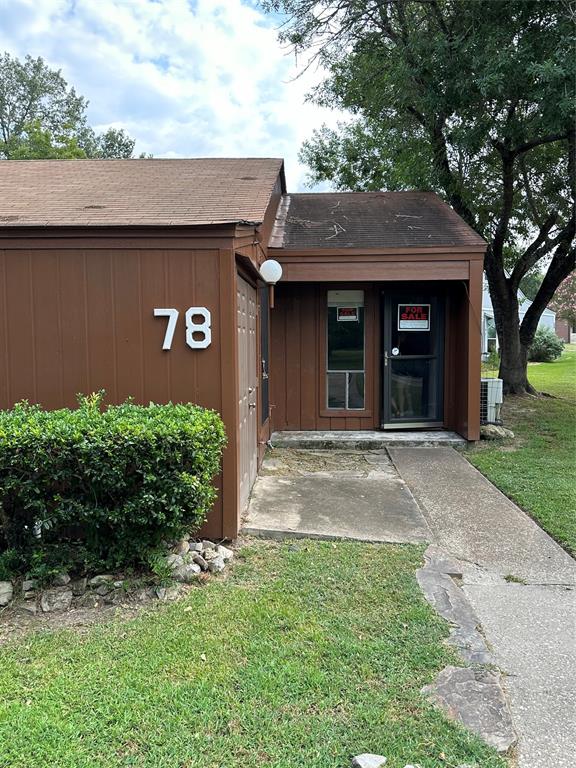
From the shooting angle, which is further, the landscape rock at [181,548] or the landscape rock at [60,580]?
the landscape rock at [181,548]

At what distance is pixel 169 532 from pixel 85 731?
134cm

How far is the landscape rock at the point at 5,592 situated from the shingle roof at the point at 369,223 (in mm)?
5251

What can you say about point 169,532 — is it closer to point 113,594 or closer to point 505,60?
point 113,594

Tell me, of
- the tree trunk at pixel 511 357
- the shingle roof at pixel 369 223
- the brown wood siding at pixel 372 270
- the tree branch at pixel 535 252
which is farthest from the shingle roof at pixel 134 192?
the tree branch at pixel 535 252

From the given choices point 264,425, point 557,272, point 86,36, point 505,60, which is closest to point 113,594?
point 264,425

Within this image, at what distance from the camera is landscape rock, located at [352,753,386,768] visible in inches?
77.5

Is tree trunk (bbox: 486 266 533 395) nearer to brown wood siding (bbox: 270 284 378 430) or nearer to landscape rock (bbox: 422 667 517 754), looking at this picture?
brown wood siding (bbox: 270 284 378 430)

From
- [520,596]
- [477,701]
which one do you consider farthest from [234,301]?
[477,701]

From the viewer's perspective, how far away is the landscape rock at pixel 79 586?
335 centimetres

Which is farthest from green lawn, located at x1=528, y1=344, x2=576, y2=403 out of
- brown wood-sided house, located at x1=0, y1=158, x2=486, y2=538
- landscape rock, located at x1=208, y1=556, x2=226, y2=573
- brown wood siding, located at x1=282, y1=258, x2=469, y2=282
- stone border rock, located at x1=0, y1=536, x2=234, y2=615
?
stone border rock, located at x1=0, y1=536, x2=234, y2=615

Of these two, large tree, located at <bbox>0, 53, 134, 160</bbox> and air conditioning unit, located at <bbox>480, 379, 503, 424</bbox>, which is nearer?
air conditioning unit, located at <bbox>480, 379, 503, 424</bbox>

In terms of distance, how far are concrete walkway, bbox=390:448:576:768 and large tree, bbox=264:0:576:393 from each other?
4938 mm

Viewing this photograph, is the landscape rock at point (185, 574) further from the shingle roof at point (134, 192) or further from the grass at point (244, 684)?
the shingle roof at point (134, 192)

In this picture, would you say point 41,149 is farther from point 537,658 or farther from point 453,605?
point 537,658
